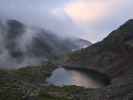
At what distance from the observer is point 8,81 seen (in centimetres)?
17912

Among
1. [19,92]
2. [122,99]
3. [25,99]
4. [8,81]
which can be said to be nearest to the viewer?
[122,99]

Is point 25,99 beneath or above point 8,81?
beneath

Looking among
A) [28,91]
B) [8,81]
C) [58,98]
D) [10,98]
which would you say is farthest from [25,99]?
[8,81]

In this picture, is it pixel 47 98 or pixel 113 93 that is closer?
pixel 113 93

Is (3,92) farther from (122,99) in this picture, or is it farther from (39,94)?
(122,99)

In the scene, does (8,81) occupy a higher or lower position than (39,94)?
higher

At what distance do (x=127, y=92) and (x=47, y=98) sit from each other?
3976 centimetres

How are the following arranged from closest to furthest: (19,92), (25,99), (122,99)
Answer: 1. (122,99)
2. (25,99)
3. (19,92)

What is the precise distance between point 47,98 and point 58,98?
26.9 ft

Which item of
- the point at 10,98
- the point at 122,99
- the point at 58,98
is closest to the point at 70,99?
the point at 58,98

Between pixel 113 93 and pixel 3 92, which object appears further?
pixel 3 92

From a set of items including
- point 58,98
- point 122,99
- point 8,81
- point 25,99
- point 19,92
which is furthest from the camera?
point 8,81

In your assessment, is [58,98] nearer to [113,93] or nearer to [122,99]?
[113,93]

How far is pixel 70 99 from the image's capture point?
141750 mm
